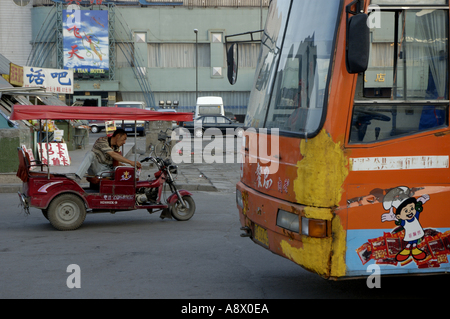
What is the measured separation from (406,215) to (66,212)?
216 inches

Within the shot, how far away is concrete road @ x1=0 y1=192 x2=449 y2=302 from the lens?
16.5 feet

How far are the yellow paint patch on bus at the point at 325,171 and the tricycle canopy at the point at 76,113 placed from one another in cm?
441

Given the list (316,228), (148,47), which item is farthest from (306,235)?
(148,47)

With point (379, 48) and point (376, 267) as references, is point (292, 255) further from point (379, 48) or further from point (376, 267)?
point (379, 48)

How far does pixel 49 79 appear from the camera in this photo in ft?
72.6

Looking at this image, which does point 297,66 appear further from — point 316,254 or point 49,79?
point 49,79

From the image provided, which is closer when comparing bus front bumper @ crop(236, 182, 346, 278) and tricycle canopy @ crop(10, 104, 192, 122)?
bus front bumper @ crop(236, 182, 346, 278)

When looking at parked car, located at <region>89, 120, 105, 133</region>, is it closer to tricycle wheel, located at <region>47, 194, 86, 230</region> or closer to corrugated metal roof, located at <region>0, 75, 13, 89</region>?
corrugated metal roof, located at <region>0, 75, 13, 89</region>

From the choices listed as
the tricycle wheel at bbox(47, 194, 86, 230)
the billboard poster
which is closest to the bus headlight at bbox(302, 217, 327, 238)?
the tricycle wheel at bbox(47, 194, 86, 230)

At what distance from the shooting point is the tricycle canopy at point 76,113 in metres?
7.50

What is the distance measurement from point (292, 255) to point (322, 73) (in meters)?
1.49

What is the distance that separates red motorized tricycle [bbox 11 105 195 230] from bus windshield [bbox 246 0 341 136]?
3.34 m

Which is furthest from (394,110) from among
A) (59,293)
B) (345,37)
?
(59,293)

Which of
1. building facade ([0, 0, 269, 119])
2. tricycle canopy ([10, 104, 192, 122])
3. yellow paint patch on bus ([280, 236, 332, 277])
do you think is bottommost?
yellow paint patch on bus ([280, 236, 332, 277])
